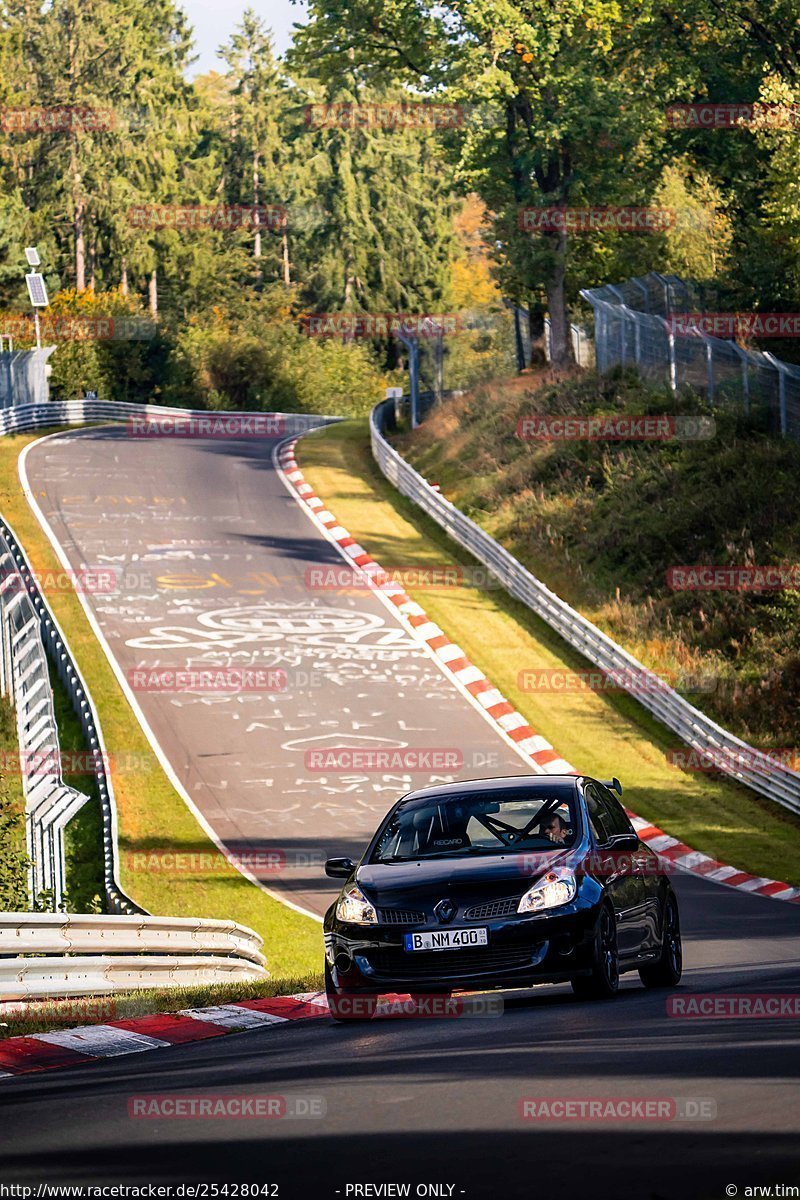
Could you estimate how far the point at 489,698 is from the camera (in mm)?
29328

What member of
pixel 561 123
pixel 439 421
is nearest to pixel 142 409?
pixel 439 421

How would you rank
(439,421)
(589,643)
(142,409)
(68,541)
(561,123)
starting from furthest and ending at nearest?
(142,409), (439,421), (561,123), (68,541), (589,643)

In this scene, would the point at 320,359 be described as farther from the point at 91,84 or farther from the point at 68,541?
the point at 68,541

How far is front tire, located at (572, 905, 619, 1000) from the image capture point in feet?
35.1

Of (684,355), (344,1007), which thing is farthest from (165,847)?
(684,355)

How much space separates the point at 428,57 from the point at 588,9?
649cm

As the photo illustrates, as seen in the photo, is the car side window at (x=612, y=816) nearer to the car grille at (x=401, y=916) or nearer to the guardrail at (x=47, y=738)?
the car grille at (x=401, y=916)

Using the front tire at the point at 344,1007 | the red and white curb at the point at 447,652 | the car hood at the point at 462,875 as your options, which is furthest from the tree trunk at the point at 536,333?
the front tire at the point at 344,1007

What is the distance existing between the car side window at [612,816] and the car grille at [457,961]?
1.70 metres

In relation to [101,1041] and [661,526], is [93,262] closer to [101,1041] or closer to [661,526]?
[661,526]

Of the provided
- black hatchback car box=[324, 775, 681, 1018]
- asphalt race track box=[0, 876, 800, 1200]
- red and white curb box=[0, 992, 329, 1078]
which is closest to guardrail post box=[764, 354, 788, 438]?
black hatchback car box=[324, 775, 681, 1018]

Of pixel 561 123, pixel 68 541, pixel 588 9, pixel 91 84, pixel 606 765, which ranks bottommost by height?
pixel 606 765

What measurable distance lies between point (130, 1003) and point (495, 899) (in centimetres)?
274

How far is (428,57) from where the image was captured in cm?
5341
